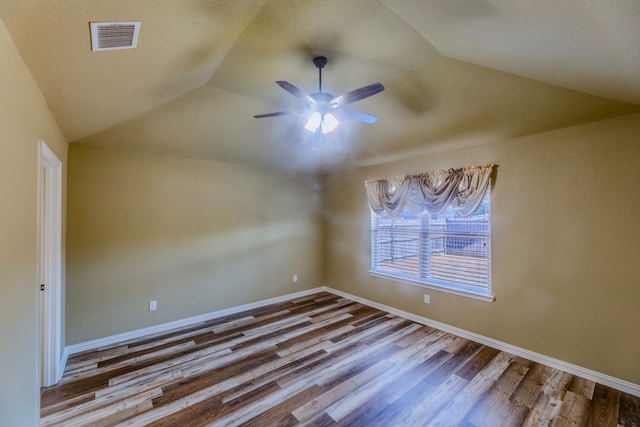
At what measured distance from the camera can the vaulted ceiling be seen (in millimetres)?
1237

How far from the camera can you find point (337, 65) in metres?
2.25

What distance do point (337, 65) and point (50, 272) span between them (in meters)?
3.10

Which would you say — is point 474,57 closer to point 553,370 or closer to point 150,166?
point 553,370

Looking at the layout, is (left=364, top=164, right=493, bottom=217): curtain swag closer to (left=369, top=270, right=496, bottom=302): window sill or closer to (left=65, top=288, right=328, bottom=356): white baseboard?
(left=369, top=270, right=496, bottom=302): window sill

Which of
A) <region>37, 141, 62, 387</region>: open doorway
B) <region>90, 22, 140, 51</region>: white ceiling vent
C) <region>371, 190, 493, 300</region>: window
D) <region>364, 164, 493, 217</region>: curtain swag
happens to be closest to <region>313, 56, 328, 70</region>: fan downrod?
<region>90, 22, 140, 51</region>: white ceiling vent

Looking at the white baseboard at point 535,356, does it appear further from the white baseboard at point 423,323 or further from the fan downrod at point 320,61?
the fan downrod at point 320,61

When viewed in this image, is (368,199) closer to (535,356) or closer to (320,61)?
(320,61)

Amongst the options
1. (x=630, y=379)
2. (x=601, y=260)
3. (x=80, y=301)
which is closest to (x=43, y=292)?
(x=80, y=301)

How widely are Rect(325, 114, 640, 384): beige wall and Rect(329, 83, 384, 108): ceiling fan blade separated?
2.16 metres

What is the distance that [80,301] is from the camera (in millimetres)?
3037

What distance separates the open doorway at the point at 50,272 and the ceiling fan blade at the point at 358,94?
239 centimetres

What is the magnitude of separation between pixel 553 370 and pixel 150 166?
16.9ft

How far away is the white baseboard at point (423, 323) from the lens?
7.92 ft

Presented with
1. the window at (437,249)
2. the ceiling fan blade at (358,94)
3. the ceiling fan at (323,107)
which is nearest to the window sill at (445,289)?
the window at (437,249)
